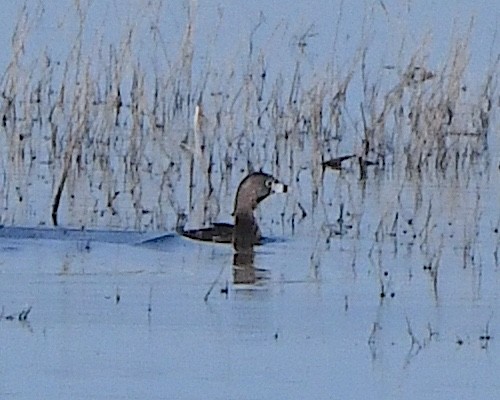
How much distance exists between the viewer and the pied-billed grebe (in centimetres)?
1208

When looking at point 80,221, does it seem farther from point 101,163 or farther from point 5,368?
point 5,368

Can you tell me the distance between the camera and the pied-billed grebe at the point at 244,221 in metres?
12.1

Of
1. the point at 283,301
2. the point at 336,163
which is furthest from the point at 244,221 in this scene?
the point at 336,163

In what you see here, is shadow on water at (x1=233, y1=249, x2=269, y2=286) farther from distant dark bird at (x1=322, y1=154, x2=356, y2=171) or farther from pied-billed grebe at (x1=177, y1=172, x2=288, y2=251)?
distant dark bird at (x1=322, y1=154, x2=356, y2=171)

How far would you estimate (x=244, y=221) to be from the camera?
12.3m

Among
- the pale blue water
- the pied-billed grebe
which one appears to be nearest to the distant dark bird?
the pale blue water

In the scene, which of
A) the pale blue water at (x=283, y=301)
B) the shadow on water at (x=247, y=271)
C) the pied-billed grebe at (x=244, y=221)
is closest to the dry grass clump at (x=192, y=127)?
the pale blue water at (x=283, y=301)

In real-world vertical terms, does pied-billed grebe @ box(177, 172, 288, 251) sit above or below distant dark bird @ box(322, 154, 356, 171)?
below

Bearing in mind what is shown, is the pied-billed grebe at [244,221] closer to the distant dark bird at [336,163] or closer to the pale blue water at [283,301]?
the pale blue water at [283,301]

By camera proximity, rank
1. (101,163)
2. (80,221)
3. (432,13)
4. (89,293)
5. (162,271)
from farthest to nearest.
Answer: (432,13), (101,163), (80,221), (162,271), (89,293)

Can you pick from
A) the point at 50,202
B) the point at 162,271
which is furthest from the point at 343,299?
the point at 50,202

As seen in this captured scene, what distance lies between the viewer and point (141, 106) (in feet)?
49.0

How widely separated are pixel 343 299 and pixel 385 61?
7.45 metres

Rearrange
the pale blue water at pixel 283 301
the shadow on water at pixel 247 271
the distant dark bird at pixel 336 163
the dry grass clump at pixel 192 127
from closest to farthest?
1. the pale blue water at pixel 283 301
2. the shadow on water at pixel 247 271
3. the dry grass clump at pixel 192 127
4. the distant dark bird at pixel 336 163
